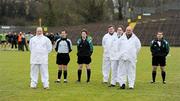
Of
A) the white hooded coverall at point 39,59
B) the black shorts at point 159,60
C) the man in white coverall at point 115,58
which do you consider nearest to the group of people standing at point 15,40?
the black shorts at point 159,60

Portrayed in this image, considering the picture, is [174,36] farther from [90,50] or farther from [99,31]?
[90,50]

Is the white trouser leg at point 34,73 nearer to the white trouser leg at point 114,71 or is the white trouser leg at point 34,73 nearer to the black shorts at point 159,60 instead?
the white trouser leg at point 114,71

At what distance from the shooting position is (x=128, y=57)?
1870 centimetres

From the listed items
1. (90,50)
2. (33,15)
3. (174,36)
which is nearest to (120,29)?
(90,50)

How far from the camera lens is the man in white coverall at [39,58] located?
1867 cm

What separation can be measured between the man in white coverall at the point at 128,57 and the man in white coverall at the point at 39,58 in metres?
2.61

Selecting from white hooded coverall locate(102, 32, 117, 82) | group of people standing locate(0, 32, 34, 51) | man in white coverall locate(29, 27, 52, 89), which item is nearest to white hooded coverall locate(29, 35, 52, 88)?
man in white coverall locate(29, 27, 52, 89)

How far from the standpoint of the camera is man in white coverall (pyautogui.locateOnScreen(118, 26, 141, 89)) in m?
18.7

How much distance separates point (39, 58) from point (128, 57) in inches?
123

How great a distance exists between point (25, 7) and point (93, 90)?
92.0 meters

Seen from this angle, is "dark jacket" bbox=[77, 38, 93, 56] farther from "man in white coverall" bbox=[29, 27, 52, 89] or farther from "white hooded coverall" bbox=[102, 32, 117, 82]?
"man in white coverall" bbox=[29, 27, 52, 89]

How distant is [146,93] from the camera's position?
17.6 meters

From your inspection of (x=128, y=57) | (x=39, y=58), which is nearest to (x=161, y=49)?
(x=128, y=57)

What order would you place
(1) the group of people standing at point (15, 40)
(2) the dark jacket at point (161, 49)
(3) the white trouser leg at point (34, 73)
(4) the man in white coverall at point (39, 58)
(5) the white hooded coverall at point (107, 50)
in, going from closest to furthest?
(4) the man in white coverall at point (39, 58) < (3) the white trouser leg at point (34, 73) < (5) the white hooded coverall at point (107, 50) < (2) the dark jacket at point (161, 49) < (1) the group of people standing at point (15, 40)
